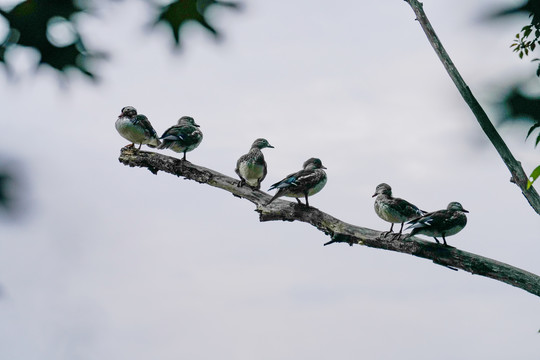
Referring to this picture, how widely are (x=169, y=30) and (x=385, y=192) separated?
5.99 meters

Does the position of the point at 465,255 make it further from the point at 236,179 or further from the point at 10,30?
the point at 10,30

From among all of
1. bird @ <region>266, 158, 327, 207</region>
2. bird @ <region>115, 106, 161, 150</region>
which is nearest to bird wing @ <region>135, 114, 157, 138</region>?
bird @ <region>115, 106, 161, 150</region>

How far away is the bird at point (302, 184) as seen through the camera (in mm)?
7195

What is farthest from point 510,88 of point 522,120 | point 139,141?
point 139,141

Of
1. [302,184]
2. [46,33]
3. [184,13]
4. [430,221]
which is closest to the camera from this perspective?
[46,33]

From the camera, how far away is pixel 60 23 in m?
2.27

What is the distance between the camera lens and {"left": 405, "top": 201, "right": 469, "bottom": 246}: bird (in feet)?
23.4

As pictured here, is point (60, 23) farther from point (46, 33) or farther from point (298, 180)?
point (298, 180)

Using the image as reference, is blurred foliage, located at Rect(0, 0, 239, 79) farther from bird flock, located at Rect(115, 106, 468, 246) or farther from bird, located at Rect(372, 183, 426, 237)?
bird, located at Rect(372, 183, 426, 237)

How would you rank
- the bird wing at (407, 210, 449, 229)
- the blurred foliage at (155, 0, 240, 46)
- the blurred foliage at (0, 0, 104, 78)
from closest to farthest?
the blurred foliage at (0, 0, 104, 78)
the blurred foliage at (155, 0, 240, 46)
the bird wing at (407, 210, 449, 229)

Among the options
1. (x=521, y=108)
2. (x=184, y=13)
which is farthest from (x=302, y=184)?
(x=184, y=13)

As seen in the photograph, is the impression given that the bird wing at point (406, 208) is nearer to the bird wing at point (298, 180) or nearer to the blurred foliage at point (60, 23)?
the bird wing at point (298, 180)

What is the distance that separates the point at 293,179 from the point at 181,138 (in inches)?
79.0

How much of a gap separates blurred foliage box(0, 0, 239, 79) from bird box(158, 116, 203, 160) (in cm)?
608
